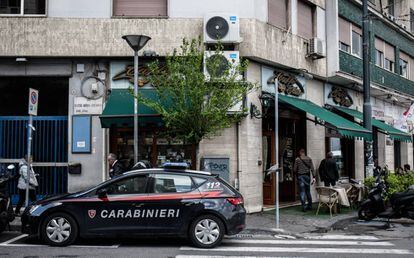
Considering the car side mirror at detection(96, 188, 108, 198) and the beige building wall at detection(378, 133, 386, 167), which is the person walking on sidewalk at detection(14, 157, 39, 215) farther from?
the beige building wall at detection(378, 133, 386, 167)

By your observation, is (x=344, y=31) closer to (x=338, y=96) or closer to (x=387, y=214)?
(x=338, y=96)

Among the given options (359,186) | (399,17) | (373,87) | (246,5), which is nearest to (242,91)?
(246,5)

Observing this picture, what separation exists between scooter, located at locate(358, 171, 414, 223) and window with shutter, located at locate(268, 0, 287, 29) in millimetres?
5937

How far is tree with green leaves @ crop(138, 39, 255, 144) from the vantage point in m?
10.7

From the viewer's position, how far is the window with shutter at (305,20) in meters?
16.1

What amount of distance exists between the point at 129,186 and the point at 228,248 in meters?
2.20

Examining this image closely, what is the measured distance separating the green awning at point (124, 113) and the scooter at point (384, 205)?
591cm

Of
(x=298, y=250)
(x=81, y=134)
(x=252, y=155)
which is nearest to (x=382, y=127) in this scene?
(x=252, y=155)

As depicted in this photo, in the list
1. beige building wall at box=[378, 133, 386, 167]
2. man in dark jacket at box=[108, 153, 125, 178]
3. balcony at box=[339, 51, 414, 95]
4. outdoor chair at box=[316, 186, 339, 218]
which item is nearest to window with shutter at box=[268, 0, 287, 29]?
balcony at box=[339, 51, 414, 95]

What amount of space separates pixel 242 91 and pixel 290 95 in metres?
4.86

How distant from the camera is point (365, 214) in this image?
12258 mm

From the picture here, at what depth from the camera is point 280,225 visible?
1149 cm

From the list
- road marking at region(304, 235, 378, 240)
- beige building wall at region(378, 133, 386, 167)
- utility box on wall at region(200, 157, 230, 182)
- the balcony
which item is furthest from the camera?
beige building wall at region(378, 133, 386, 167)

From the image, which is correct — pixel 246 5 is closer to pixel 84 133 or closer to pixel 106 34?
pixel 106 34
